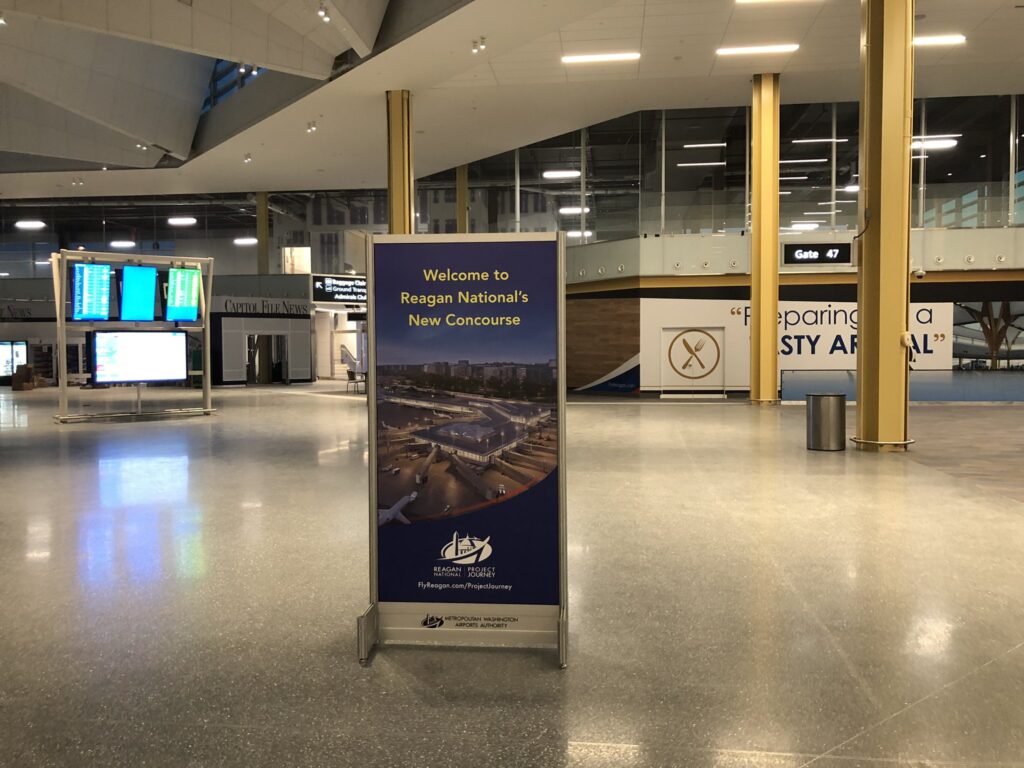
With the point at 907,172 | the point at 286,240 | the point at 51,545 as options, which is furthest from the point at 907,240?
the point at 286,240

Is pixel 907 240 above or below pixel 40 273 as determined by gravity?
below

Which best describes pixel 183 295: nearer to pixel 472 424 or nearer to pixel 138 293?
pixel 138 293

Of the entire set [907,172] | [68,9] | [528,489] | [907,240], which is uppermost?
[68,9]

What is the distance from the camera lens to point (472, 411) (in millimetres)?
2828

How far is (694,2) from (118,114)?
1164cm

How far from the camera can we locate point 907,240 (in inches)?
332

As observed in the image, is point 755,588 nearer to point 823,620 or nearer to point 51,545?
point 823,620

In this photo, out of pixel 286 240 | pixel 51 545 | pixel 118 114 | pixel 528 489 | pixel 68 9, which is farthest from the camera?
pixel 286 240

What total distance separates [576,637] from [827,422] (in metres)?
6.45

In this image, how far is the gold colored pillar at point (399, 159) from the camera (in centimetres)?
1462

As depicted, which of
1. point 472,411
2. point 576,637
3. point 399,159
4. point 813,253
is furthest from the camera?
point 813,253

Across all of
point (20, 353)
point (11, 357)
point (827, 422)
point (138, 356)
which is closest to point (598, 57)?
point (827, 422)

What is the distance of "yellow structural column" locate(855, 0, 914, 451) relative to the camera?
8367mm

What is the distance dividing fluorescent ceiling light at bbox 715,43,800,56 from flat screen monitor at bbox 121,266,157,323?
10.9m
